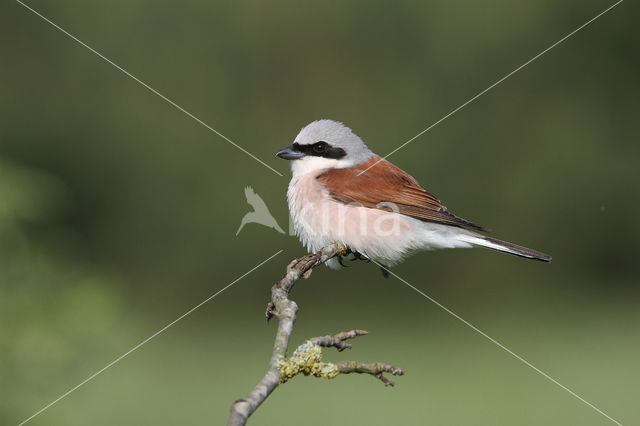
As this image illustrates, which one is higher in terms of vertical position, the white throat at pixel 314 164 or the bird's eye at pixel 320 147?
the bird's eye at pixel 320 147

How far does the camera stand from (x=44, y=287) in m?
3.28

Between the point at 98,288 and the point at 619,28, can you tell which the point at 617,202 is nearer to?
the point at 619,28

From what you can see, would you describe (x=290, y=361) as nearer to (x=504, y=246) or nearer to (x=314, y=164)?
(x=504, y=246)

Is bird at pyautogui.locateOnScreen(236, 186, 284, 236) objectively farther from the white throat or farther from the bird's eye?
the bird's eye

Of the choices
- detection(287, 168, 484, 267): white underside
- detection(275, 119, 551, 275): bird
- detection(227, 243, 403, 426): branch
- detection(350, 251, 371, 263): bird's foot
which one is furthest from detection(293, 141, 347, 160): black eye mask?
detection(227, 243, 403, 426): branch

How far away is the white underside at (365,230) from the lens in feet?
9.40

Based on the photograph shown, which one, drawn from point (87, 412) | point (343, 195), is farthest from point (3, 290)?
point (343, 195)

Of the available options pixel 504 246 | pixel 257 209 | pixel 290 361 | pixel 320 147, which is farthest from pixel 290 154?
pixel 257 209

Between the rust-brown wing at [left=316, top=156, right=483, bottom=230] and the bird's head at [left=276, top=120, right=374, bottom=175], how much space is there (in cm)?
6

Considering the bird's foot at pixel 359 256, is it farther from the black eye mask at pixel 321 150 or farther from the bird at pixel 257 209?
the bird at pixel 257 209

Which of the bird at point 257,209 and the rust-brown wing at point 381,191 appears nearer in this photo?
the rust-brown wing at point 381,191

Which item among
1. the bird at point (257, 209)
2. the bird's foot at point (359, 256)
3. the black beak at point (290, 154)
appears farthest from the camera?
the bird at point (257, 209)

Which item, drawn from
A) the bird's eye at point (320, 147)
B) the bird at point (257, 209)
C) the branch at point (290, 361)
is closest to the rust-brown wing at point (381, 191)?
the bird's eye at point (320, 147)

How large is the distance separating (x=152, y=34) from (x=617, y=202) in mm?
5398
